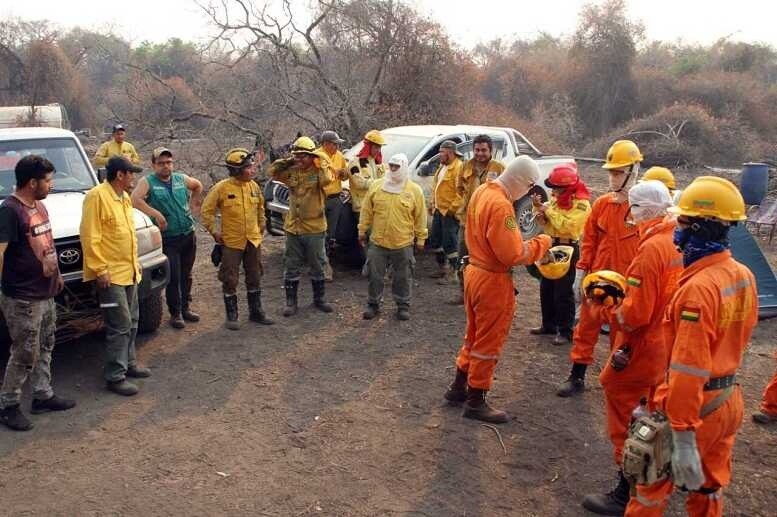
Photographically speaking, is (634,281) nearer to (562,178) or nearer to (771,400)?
(771,400)

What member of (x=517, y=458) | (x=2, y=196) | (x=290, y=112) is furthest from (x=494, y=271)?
(x=290, y=112)

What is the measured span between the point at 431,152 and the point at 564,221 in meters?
3.58

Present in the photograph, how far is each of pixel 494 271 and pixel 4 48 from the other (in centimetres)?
3065

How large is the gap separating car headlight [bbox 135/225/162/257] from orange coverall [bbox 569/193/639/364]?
3529mm

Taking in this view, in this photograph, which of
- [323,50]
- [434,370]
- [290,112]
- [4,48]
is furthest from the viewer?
[4,48]

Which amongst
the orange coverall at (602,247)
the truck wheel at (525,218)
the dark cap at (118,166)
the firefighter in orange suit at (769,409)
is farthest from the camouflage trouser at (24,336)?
the truck wheel at (525,218)

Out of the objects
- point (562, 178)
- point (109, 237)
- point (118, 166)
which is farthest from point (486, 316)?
point (118, 166)

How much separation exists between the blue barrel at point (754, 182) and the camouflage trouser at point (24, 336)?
468 inches

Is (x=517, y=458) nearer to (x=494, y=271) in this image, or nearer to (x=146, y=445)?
(x=494, y=271)

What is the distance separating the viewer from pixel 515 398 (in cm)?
502

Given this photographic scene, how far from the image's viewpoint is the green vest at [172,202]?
601 cm

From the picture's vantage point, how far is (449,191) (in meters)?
7.54

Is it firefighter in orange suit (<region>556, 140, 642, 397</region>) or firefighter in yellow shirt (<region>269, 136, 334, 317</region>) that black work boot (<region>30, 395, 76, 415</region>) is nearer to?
firefighter in yellow shirt (<region>269, 136, 334, 317</region>)

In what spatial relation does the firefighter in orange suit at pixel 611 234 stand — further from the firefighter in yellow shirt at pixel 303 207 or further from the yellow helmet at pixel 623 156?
the firefighter in yellow shirt at pixel 303 207
